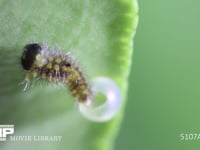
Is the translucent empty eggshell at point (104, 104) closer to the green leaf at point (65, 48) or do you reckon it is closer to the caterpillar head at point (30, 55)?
the green leaf at point (65, 48)

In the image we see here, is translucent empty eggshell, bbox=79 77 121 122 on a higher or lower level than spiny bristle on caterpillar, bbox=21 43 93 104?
lower

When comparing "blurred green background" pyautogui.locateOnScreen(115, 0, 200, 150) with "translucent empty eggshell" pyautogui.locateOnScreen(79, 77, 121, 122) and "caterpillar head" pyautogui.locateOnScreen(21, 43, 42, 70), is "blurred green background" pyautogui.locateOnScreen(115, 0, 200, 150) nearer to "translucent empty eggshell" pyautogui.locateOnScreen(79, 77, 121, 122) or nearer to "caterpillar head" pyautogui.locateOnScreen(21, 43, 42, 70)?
"translucent empty eggshell" pyautogui.locateOnScreen(79, 77, 121, 122)

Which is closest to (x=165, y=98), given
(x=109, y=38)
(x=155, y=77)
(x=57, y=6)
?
(x=155, y=77)

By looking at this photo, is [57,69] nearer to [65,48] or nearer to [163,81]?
[65,48]

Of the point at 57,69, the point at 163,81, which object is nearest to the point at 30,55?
the point at 57,69

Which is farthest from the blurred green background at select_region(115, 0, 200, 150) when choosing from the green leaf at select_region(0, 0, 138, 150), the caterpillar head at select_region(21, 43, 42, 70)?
the caterpillar head at select_region(21, 43, 42, 70)

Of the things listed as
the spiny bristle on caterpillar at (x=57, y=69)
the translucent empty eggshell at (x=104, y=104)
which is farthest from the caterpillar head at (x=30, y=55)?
the translucent empty eggshell at (x=104, y=104)
